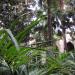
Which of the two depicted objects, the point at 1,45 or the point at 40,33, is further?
the point at 40,33

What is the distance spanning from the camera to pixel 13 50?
139 cm

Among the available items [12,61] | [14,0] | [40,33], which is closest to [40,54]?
[12,61]

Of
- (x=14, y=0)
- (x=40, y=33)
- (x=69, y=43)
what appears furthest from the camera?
(x=69, y=43)

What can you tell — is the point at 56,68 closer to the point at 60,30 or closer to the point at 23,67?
the point at 23,67

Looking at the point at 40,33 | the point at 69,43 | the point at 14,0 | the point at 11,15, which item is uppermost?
the point at 14,0

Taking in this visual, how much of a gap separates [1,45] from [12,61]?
0.11m

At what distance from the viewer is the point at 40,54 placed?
157 centimetres

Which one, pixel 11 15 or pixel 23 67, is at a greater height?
pixel 23 67

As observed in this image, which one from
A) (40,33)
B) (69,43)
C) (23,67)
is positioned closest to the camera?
(23,67)

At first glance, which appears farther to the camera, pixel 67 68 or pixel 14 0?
pixel 14 0

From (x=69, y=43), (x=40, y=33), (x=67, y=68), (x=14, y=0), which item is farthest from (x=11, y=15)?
(x=69, y=43)

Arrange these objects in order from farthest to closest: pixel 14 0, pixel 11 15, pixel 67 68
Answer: pixel 11 15 < pixel 14 0 < pixel 67 68

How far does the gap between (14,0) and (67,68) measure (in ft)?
24.0

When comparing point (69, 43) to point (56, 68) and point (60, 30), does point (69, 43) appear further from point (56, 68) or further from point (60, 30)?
point (56, 68)
